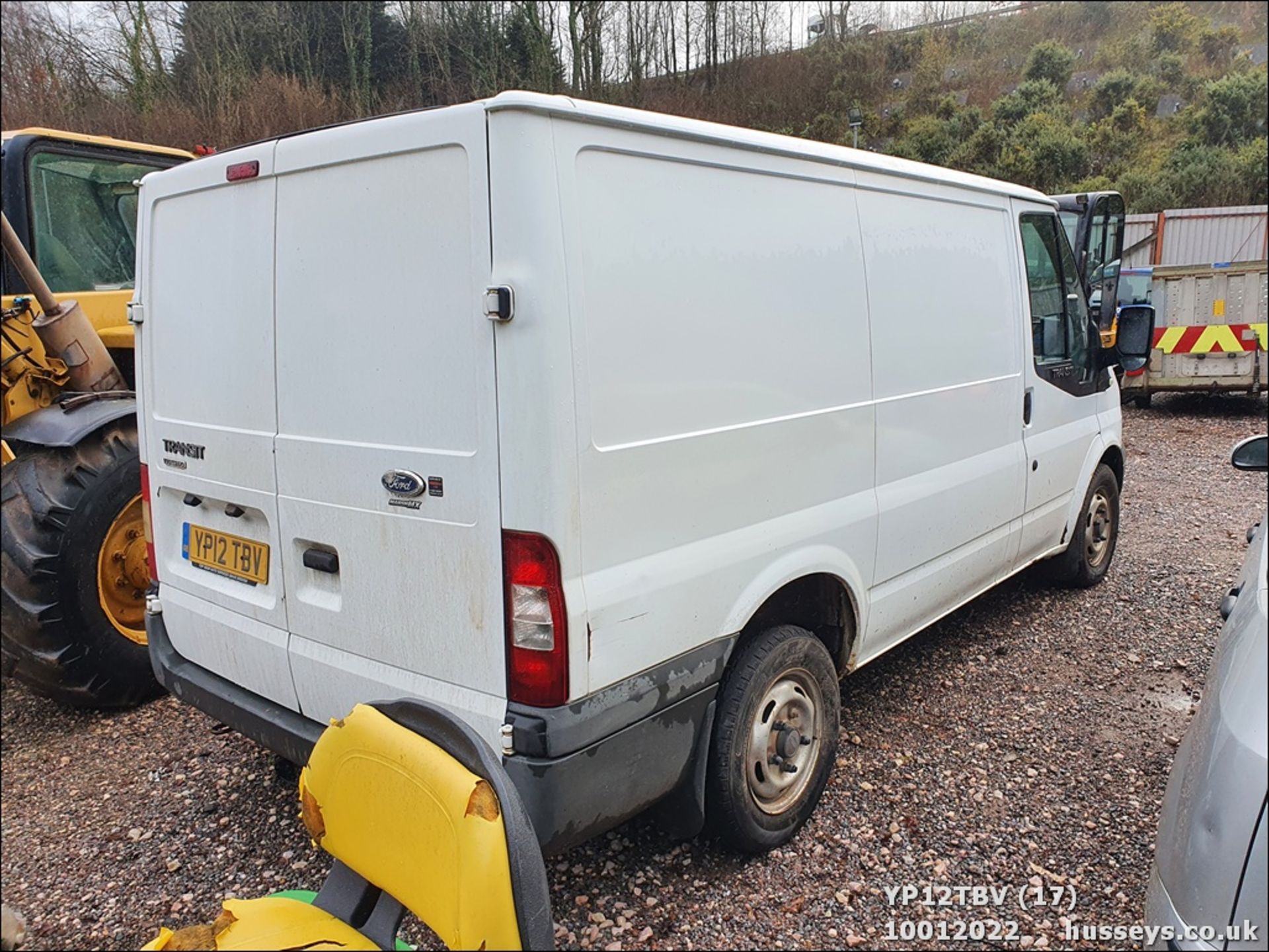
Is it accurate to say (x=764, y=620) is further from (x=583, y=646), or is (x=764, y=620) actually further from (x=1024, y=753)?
(x=1024, y=753)

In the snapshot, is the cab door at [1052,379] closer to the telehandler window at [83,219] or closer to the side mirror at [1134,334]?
the side mirror at [1134,334]

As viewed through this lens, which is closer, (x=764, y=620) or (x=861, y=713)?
(x=764, y=620)

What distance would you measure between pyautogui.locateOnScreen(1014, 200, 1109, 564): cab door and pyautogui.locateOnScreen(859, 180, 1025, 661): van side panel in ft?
0.51

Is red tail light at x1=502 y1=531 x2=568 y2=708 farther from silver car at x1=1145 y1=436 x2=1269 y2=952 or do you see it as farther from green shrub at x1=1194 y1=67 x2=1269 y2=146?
green shrub at x1=1194 y1=67 x2=1269 y2=146

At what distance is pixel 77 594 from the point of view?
3656 mm

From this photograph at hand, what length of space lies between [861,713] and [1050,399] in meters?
1.88

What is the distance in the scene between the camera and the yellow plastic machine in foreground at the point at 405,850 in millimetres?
1507

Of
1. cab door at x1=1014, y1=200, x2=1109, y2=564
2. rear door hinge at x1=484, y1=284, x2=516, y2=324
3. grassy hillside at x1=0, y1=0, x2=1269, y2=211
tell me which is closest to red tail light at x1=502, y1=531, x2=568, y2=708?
rear door hinge at x1=484, y1=284, x2=516, y2=324

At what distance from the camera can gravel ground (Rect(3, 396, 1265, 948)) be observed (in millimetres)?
2629

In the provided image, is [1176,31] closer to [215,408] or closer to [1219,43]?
[1219,43]

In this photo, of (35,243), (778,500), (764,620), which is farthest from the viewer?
(35,243)

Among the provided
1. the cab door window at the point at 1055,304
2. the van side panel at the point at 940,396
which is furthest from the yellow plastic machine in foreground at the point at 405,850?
the cab door window at the point at 1055,304

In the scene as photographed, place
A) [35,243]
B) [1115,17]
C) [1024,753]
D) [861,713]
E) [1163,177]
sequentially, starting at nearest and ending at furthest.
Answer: [1024,753], [861,713], [35,243], [1163,177], [1115,17]

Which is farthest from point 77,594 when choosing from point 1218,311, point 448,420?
point 1218,311
